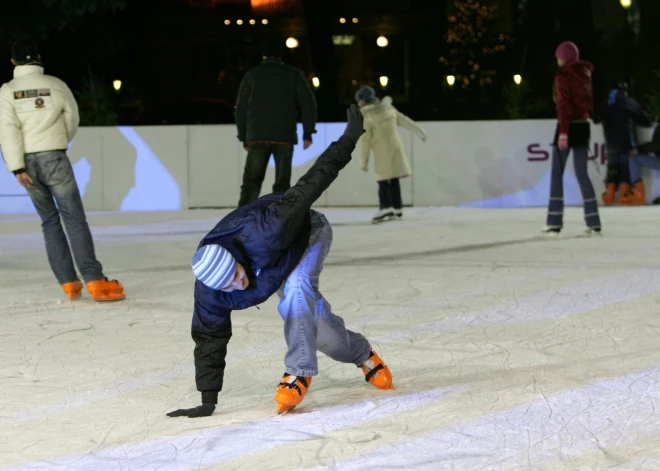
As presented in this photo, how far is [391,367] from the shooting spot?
194 inches

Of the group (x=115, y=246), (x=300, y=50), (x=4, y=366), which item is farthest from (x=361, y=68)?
(x=4, y=366)

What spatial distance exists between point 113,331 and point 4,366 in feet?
2.94

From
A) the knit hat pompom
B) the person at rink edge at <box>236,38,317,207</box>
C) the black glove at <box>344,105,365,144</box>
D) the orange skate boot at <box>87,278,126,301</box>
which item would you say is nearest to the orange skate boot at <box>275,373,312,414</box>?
the black glove at <box>344,105,365,144</box>

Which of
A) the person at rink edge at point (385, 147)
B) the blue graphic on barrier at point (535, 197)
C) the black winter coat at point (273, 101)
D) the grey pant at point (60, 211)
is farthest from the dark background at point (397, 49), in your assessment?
the grey pant at point (60, 211)

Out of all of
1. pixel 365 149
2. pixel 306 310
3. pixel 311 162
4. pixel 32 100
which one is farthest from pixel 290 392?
pixel 311 162

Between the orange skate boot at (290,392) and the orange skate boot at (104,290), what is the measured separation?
9.67ft

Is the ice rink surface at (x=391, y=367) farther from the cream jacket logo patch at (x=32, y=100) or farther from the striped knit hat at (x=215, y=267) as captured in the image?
the cream jacket logo patch at (x=32, y=100)

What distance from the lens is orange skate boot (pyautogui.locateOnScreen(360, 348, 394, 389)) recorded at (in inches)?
175

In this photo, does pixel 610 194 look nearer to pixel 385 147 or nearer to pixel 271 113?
pixel 385 147

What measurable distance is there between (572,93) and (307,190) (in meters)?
5.96

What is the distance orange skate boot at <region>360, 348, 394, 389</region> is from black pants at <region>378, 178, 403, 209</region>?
7.61 meters

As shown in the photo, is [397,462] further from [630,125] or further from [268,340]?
[630,125]

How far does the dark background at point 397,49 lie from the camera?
23703 mm

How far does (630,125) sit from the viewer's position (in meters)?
13.8
